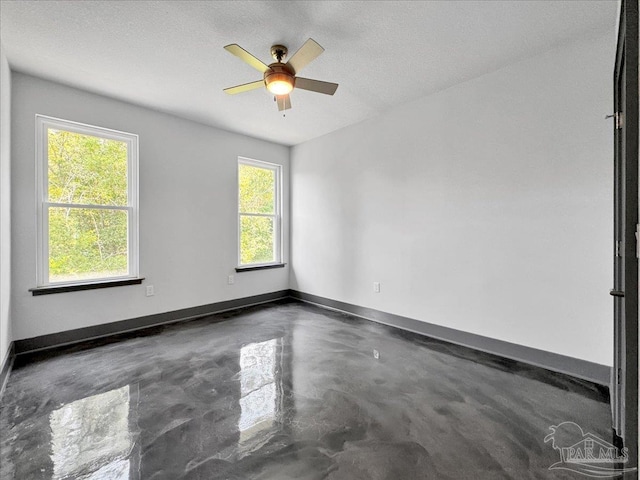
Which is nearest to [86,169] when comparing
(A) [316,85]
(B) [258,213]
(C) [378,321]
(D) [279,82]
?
(B) [258,213]

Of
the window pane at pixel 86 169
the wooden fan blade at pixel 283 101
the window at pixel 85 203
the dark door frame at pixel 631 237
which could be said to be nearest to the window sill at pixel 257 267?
the window at pixel 85 203

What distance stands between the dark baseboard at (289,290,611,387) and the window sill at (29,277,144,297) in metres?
2.84

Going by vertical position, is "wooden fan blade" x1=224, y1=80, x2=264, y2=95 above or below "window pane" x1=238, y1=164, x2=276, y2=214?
above

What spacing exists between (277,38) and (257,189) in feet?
9.15

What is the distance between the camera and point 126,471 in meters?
1.48

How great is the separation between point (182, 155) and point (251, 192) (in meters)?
1.19

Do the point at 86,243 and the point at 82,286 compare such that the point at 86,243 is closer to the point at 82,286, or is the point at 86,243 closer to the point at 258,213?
the point at 82,286

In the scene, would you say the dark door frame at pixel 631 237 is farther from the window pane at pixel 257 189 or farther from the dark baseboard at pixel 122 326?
the window pane at pixel 257 189

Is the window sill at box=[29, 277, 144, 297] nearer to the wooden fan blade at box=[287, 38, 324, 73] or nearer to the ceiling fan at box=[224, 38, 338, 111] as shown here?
the ceiling fan at box=[224, 38, 338, 111]

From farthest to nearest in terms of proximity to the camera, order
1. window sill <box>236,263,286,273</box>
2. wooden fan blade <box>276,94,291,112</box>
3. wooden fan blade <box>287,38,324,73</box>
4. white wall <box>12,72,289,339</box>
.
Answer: window sill <box>236,263,286,273</box> → white wall <box>12,72,289,339</box> → wooden fan blade <box>276,94,291,112</box> → wooden fan blade <box>287,38,324,73</box>

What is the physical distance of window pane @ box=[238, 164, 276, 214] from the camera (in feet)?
15.6

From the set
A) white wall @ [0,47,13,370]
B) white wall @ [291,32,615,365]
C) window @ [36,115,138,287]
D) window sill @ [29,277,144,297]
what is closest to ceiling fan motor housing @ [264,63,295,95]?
white wall @ [291,32,615,365]

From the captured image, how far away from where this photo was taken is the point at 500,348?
112 inches

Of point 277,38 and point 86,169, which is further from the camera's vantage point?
point 86,169
